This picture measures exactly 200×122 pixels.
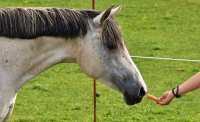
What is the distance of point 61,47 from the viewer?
3.80 metres

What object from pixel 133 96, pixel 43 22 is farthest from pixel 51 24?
pixel 133 96

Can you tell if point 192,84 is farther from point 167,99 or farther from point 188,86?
point 167,99

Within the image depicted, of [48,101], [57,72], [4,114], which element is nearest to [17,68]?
[4,114]

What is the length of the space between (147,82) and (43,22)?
547 cm

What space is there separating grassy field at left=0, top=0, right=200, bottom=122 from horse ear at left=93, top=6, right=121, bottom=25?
3.71 meters

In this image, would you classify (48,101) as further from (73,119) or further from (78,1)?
(78,1)

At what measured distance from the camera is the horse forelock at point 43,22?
144 inches

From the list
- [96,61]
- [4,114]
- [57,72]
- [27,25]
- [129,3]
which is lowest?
[129,3]

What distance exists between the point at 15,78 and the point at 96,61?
525 mm

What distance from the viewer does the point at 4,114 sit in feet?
12.1

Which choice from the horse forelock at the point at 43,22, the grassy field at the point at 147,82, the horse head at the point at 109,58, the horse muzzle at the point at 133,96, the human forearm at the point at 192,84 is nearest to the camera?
the horse forelock at the point at 43,22

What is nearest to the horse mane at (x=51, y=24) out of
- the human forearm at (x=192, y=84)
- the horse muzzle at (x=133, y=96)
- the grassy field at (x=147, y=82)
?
the horse muzzle at (x=133, y=96)

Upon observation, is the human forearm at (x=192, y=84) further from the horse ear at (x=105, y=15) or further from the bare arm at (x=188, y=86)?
the horse ear at (x=105, y=15)

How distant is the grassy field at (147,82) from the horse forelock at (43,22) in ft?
12.1
